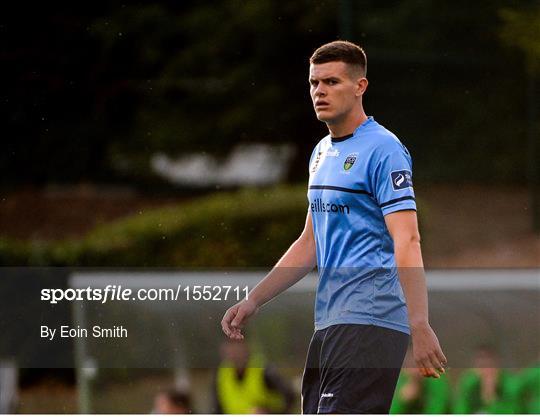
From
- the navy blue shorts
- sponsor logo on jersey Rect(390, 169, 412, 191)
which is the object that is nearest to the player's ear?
sponsor logo on jersey Rect(390, 169, 412, 191)

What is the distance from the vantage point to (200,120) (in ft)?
54.5

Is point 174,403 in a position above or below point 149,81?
below

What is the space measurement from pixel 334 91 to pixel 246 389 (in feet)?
9.58

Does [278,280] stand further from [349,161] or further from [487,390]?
[487,390]

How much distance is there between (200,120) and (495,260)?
5.20 metres

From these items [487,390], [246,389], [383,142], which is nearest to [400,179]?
[383,142]

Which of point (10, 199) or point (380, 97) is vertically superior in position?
point (380, 97)

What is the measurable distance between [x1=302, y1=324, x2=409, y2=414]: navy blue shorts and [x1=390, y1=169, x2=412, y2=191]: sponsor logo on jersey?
1.68ft

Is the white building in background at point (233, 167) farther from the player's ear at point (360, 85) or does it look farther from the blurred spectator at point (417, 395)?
the player's ear at point (360, 85)

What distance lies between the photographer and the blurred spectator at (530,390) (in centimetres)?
693

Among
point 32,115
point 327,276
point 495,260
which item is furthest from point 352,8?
point 327,276

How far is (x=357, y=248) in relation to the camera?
4.35 meters

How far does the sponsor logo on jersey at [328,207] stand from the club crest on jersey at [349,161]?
0.13 meters

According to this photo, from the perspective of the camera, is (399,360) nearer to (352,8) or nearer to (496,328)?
(496,328)
